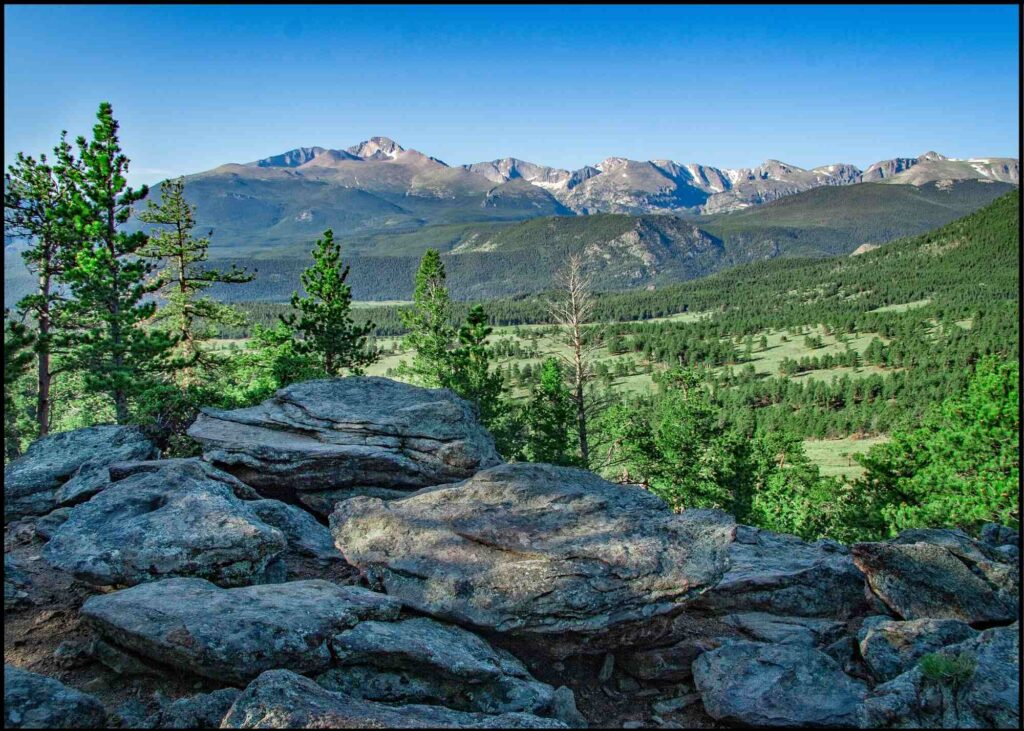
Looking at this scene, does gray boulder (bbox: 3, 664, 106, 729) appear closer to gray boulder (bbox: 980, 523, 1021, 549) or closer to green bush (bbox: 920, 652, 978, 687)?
green bush (bbox: 920, 652, 978, 687)

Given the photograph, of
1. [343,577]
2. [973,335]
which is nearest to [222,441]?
[343,577]

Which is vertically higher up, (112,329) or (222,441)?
(112,329)

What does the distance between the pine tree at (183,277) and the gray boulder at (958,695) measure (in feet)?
136

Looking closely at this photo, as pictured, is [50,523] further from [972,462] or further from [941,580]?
[972,462]

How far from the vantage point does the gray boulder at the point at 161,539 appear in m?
12.9

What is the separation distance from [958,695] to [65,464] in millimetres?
25322

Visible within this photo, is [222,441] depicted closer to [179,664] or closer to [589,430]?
[179,664]

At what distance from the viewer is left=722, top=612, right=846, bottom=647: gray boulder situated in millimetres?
15227

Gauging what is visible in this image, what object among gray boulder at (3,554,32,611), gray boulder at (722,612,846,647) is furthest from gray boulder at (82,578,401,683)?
gray boulder at (722,612,846,647)

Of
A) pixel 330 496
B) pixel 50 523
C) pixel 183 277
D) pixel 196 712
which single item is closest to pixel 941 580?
pixel 196 712

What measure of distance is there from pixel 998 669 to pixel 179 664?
49.9 feet

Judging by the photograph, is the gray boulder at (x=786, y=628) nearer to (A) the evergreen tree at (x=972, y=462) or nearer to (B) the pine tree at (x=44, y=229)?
(A) the evergreen tree at (x=972, y=462)

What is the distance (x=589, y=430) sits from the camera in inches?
1967

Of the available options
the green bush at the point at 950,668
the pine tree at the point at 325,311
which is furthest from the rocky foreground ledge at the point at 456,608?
the pine tree at the point at 325,311
